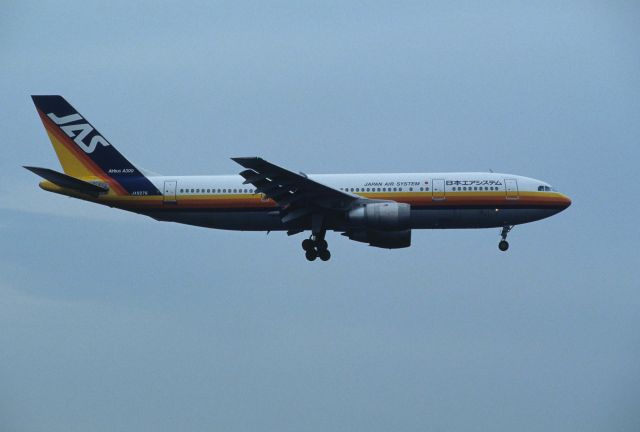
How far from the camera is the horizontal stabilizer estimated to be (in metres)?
49.7

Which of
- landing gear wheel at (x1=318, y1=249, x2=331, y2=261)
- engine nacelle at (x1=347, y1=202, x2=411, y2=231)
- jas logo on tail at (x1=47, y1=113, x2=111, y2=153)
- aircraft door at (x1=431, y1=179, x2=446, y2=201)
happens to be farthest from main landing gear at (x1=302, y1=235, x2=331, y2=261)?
jas logo on tail at (x1=47, y1=113, x2=111, y2=153)

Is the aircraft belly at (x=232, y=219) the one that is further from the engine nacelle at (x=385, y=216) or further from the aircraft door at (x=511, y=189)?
the aircraft door at (x=511, y=189)

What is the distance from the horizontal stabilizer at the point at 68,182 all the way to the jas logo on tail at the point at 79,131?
8.38 feet

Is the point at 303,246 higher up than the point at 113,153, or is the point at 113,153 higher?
the point at 113,153

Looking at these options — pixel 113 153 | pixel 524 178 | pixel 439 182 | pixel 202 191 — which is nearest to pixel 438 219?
pixel 439 182

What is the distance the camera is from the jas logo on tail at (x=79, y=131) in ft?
175

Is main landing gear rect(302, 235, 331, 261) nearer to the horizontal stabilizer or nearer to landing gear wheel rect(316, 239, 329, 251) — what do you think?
landing gear wheel rect(316, 239, 329, 251)

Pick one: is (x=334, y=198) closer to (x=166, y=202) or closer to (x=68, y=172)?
(x=166, y=202)

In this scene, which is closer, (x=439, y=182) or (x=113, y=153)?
(x=439, y=182)

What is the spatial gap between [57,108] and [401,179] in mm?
17800

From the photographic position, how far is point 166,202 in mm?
51250

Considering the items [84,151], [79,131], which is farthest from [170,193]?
[79,131]

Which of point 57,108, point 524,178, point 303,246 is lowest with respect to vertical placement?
point 303,246

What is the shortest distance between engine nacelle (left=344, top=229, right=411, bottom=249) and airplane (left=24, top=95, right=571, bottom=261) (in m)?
0.05
